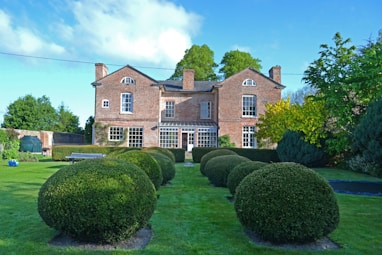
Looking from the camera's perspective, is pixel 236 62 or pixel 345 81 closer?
pixel 345 81

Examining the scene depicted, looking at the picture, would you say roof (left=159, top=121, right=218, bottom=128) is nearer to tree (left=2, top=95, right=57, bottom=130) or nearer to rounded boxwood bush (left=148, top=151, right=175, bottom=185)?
rounded boxwood bush (left=148, top=151, right=175, bottom=185)

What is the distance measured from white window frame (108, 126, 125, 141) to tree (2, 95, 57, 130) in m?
27.9

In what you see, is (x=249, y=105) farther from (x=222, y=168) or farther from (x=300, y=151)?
(x=222, y=168)

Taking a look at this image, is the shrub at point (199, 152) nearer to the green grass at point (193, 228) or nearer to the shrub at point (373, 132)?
the shrub at point (373, 132)

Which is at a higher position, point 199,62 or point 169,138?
point 199,62

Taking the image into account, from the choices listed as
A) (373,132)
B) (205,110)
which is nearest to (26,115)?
(205,110)

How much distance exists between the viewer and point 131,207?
16.9 ft

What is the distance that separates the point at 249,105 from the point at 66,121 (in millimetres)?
41393

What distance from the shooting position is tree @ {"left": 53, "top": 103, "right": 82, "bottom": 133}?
58.7m

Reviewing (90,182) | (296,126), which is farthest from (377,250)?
(296,126)

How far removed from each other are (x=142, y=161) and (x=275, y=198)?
524cm

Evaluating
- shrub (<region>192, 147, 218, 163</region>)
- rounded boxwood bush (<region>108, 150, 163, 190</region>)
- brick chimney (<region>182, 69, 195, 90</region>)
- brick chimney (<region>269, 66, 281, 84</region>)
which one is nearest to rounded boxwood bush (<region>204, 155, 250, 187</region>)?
rounded boxwood bush (<region>108, 150, 163, 190</region>)

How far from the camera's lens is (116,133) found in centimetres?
3381

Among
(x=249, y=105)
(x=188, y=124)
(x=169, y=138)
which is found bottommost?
(x=169, y=138)
